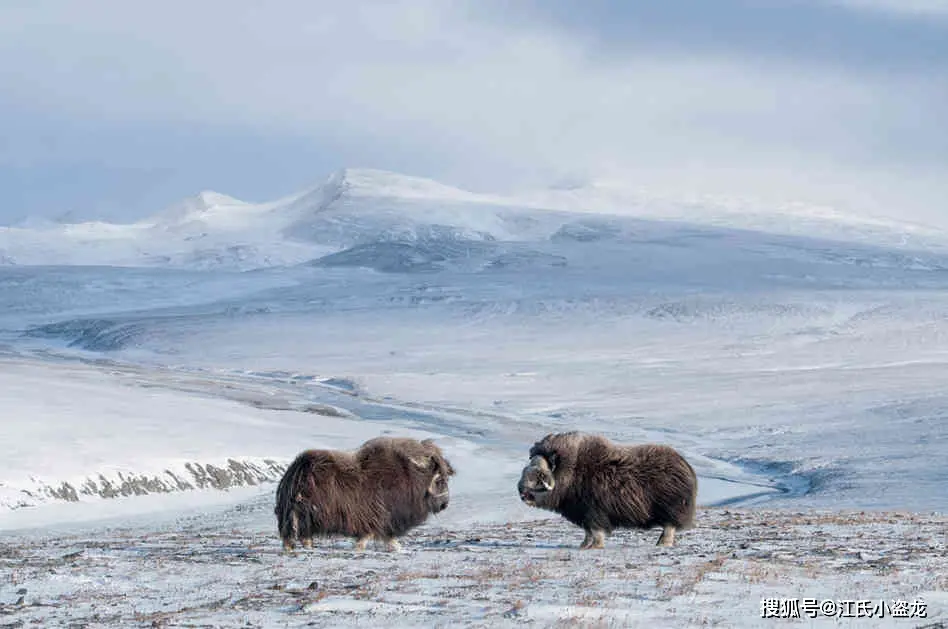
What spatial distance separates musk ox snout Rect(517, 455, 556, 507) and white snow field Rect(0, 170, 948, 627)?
0.63 metres

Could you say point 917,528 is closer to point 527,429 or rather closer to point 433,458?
point 433,458

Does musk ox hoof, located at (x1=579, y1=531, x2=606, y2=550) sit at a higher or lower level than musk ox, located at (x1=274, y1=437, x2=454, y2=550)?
lower

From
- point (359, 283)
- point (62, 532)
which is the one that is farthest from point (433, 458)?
point (359, 283)

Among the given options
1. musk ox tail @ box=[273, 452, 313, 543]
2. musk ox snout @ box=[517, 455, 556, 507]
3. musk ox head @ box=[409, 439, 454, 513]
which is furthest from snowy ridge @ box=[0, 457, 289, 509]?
musk ox snout @ box=[517, 455, 556, 507]

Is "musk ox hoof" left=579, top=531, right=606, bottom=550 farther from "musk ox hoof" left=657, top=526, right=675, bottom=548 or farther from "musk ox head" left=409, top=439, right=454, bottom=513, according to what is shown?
"musk ox head" left=409, top=439, right=454, bottom=513

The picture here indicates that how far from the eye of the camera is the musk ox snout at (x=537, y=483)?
14.8m

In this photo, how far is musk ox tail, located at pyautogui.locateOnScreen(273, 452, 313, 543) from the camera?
48.2 feet

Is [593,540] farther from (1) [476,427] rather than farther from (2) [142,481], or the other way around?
(1) [476,427]

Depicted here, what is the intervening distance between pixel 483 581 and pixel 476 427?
44.0m

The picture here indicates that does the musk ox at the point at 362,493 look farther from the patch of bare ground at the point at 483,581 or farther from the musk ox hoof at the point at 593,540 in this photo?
the musk ox hoof at the point at 593,540

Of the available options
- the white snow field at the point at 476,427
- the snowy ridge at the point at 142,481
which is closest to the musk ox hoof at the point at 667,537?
the white snow field at the point at 476,427

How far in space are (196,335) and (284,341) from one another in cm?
807

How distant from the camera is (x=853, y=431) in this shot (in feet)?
175

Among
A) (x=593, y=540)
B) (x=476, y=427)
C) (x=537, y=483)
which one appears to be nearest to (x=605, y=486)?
(x=593, y=540)
